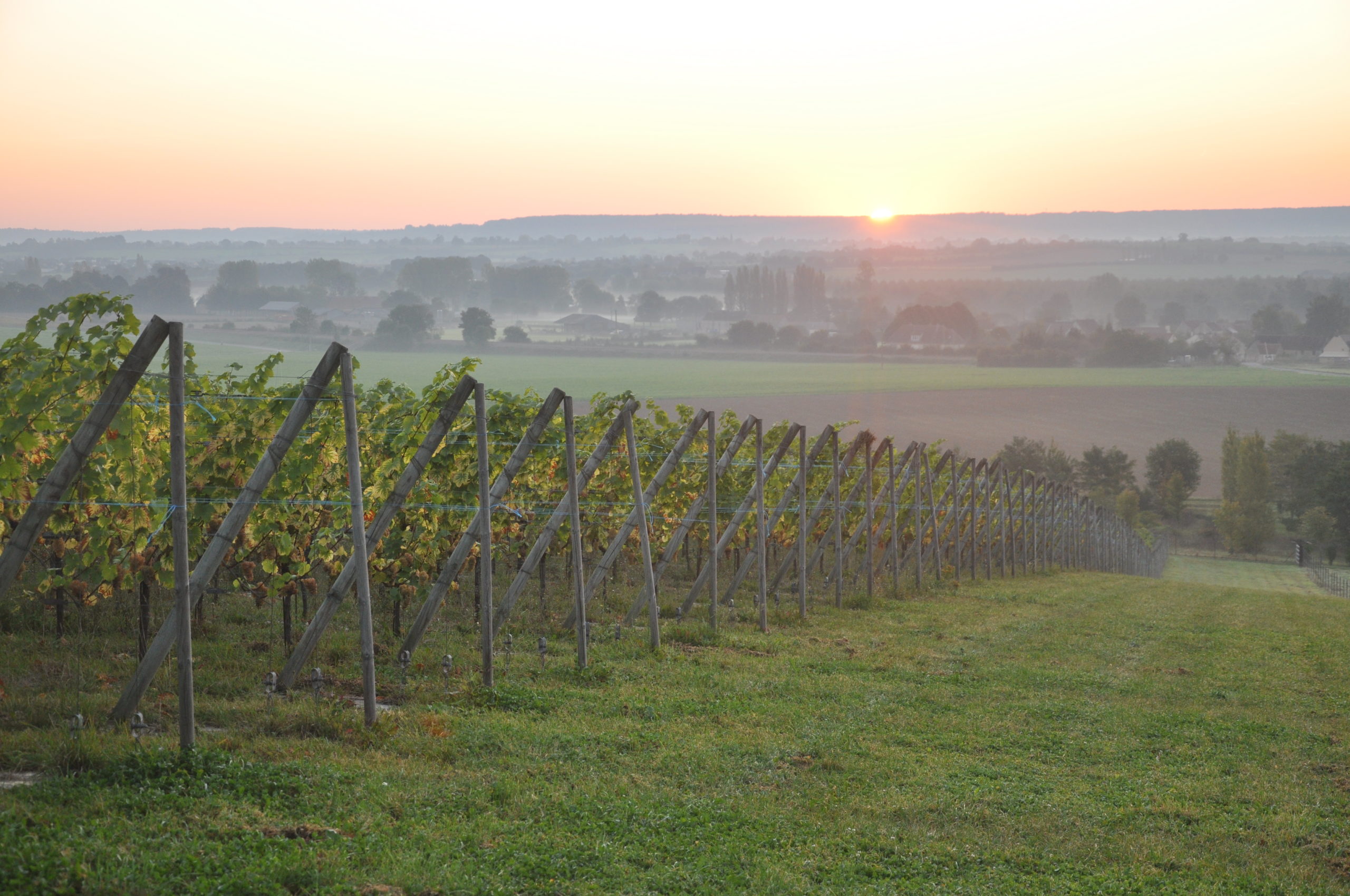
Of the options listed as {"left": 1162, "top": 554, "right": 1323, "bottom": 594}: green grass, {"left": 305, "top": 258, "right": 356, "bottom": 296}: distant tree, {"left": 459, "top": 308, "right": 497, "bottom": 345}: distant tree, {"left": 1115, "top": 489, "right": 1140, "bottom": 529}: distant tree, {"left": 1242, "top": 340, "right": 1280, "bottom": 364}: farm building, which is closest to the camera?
{"left": 1162, "top": 554, "right": 1323, "bottom": 594}: green grass

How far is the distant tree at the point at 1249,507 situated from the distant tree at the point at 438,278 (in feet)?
422

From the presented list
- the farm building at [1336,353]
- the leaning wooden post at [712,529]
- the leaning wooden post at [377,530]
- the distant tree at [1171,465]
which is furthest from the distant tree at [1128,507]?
the farm building at [1336,353]

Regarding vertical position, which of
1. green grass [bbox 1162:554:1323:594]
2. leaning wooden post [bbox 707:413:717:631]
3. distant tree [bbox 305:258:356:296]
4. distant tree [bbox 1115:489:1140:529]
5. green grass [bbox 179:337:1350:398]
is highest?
distant tree [bbox 305:258:356:296]

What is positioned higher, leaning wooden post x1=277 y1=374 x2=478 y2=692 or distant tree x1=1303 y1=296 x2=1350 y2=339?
distant tree x1=1303 y1=296 x2=1350 y2=339

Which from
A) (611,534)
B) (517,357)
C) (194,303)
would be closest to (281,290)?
(194,303)

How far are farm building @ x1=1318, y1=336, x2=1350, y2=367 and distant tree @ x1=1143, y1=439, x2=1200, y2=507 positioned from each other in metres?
82.5

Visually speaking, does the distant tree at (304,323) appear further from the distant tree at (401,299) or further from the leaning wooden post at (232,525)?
the leaning wooden post at (232,525)

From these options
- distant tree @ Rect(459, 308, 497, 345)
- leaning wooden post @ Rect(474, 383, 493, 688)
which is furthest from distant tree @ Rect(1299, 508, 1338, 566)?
distant tree @ Rect(459, 308, 497, 345)

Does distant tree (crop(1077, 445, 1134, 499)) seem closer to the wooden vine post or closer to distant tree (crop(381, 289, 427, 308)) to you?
the wooden vine post

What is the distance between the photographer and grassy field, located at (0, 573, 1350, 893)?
5.38m

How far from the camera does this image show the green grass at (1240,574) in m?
56.9

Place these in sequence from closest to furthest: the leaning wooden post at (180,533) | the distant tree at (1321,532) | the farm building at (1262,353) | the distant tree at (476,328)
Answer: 1. the leaning wooden post at (180,533)
2. the distant tree at (1321,532)
3. the distant tree at (476,328)
4. the farm building at (1262,353)

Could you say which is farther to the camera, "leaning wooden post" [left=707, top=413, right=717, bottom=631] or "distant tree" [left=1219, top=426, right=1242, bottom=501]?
"distant tree" [left=1219, top=426, right=1242, bottom=501]

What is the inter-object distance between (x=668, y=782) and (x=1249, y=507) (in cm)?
9208
